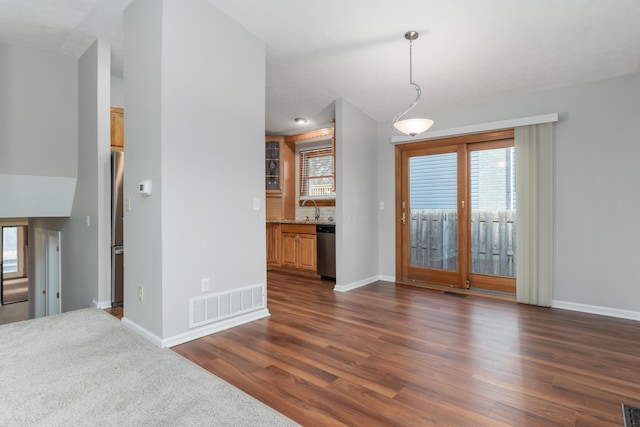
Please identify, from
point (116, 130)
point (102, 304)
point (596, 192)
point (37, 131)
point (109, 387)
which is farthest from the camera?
point (116, 130)

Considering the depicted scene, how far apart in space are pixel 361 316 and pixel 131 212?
242 centimetres

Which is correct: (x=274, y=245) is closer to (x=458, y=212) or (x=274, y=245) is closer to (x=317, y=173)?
(x=317, y=173)

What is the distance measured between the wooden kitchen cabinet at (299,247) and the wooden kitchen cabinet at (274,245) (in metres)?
0.11

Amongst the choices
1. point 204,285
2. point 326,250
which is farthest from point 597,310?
point 204,285

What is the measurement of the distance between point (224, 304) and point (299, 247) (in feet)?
8.59

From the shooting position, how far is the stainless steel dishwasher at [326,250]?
513 cm

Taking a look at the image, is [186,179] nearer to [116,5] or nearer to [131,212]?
[131,212]

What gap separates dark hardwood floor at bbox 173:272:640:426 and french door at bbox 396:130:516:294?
2.52ft

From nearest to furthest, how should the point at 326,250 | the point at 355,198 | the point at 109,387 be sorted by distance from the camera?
the point at 109,387, the point at 355,198, the point at 326,250

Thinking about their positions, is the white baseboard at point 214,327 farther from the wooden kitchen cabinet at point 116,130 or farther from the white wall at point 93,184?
the wooden kitchen cabinet at point 116,130

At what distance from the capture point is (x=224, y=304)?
3074 millimetres

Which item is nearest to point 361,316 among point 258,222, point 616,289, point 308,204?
point 258,222

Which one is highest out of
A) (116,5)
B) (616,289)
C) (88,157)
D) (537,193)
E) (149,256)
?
(116,5)

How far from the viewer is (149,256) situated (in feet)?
9.18
